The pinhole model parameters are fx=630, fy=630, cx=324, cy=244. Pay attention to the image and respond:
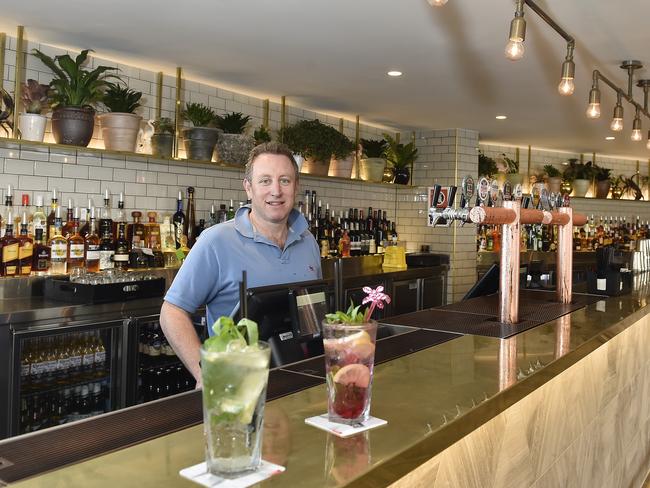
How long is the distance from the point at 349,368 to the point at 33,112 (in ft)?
11.2

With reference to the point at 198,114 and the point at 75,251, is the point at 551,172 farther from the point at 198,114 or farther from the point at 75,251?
the point at 75,251

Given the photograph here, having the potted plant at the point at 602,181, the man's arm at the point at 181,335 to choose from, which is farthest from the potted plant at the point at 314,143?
the potted plant at the point at 602,181

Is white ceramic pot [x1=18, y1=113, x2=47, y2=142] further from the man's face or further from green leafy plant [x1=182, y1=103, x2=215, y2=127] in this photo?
the man's face

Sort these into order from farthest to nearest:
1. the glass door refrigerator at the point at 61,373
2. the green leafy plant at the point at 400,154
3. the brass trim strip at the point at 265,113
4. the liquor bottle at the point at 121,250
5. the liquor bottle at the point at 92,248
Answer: the green leafy plant at the point at 400,154, the brass trim strip at the point at 265,113, the liquor bottle at the point at 121,250, the liquor bottle at the point at 92,248, the glass door refrigerator at the point at 61,373

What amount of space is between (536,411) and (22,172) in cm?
335

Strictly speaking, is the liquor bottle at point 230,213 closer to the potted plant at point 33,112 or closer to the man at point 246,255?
the potted plant at point 33,112

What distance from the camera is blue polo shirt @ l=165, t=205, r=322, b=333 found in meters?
2.16

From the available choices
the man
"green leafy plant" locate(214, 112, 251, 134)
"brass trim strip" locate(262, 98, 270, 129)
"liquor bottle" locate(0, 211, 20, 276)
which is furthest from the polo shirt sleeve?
"brass trim strip" locate(262, 98, 270, 129)

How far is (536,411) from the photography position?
6.24ft

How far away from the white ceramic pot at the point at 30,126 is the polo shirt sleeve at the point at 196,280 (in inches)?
82.8

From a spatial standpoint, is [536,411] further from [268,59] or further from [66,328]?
[268,59]

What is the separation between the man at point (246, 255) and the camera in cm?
214

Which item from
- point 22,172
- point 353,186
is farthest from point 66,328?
point 353,186

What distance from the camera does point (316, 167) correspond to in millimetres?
5828
